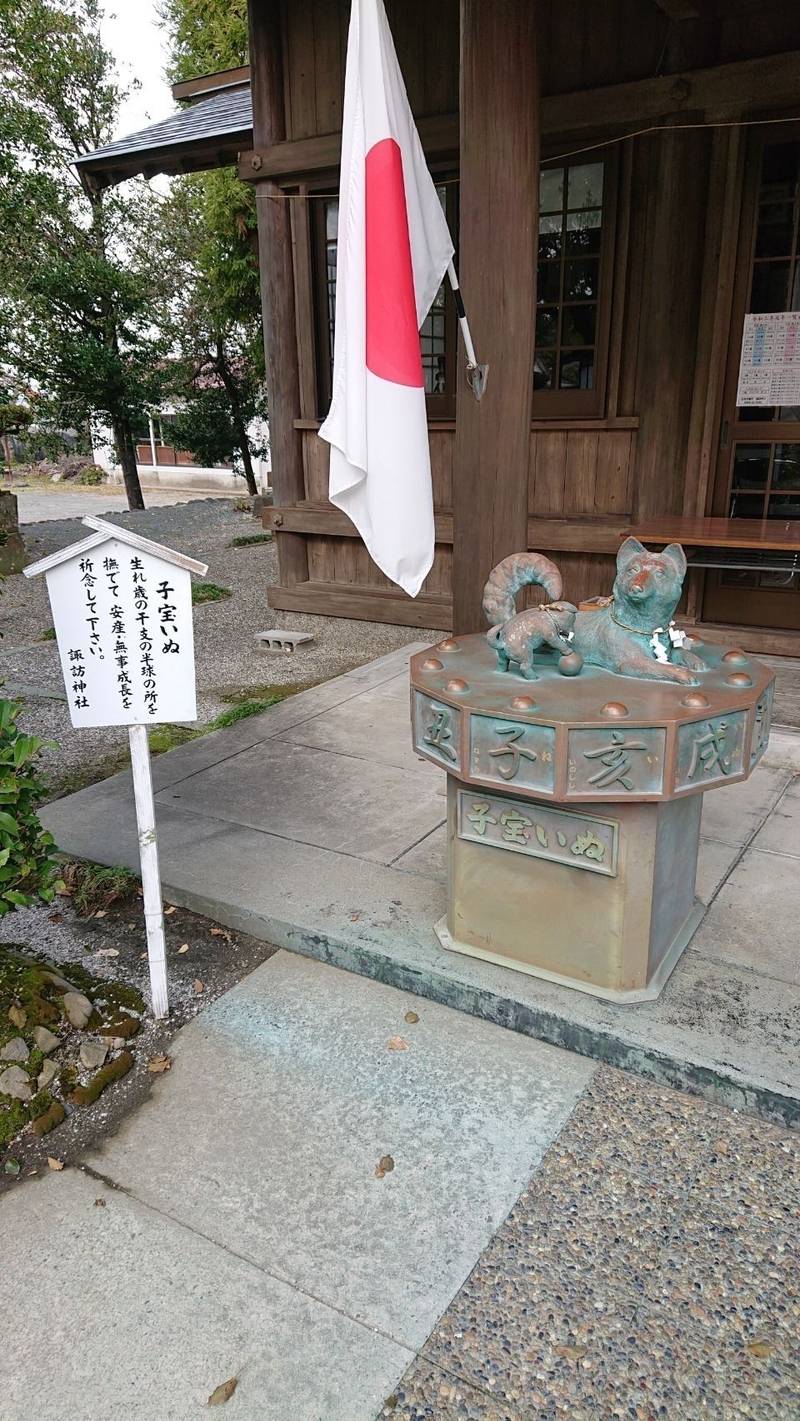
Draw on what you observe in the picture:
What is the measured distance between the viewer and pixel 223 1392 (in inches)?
70.0

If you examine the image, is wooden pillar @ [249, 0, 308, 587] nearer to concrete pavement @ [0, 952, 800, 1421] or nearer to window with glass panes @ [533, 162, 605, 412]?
window with glass panes @ [533, 162, 605, 412]

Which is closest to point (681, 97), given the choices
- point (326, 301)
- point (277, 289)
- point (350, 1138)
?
point (326, 301)

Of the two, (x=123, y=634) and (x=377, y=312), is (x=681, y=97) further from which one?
(x=123, y=634)

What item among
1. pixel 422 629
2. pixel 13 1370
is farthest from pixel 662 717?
pixel 422 629

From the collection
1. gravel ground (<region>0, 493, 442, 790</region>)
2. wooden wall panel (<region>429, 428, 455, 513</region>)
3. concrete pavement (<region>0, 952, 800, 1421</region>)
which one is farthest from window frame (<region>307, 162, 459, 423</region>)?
concrete pavement (<region>0, 952, 800, 1421</region>)

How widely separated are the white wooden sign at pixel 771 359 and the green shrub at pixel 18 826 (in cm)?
530

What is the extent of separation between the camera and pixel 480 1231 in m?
2.12

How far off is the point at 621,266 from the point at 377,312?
3.93 metres

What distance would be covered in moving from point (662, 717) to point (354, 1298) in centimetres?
154

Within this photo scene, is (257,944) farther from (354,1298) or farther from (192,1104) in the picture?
(354,1298)

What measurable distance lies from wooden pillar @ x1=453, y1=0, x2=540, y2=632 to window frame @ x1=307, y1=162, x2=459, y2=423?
3144 mm

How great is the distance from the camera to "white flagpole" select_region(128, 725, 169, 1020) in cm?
276

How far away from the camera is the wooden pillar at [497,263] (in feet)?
10.8

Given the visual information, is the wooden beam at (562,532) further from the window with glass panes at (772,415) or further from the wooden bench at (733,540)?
the window with glass panes at (772,415)
